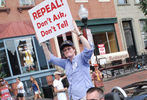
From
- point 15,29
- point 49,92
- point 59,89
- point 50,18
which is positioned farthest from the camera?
point 15,29

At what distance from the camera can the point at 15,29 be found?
543 inches

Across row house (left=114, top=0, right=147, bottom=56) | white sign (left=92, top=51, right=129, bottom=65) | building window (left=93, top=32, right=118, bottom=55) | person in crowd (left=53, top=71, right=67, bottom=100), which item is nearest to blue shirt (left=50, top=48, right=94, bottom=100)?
person in crowd (left=53, top=71, right=67, bottom=100)

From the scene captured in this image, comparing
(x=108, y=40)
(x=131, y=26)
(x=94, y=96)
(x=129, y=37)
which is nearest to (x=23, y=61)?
(x=108, y=40)

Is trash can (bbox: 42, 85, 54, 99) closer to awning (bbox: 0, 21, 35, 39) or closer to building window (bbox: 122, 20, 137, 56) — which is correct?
awning (bbox: 0, 21, 35, 39)

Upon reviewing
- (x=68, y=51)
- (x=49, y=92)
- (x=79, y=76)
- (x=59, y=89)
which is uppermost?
(x=68, y=51)

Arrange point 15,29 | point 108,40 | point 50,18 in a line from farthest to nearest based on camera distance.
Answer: point 108,40, point 15,29, point 50,18

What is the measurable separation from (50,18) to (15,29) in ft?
32.7

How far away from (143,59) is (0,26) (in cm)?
1084

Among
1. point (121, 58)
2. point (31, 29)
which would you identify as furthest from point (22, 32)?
point (121, 58)

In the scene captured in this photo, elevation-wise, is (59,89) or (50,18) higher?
(50,18)

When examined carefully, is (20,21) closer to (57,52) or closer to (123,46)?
(57,52)

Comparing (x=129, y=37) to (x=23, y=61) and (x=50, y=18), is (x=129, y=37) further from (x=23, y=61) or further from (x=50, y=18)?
(x=50, y=18)

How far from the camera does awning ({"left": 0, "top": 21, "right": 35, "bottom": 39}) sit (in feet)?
44.1

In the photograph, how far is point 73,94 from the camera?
3.14 meters
